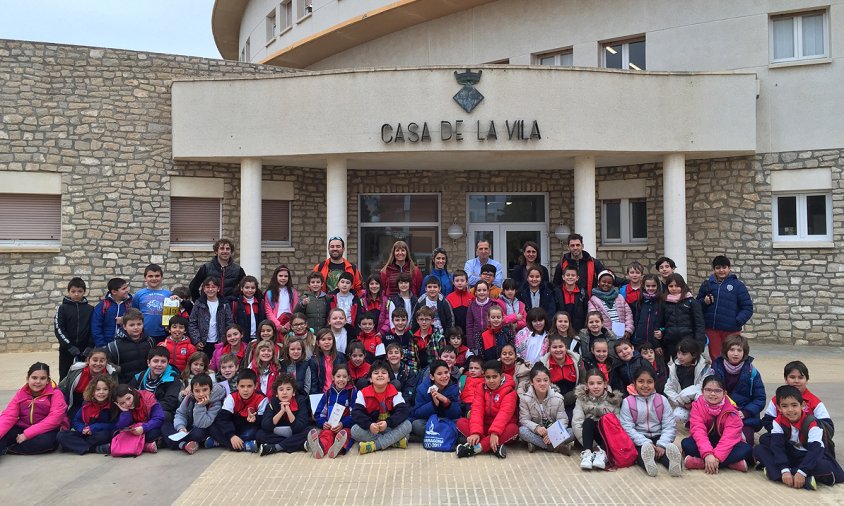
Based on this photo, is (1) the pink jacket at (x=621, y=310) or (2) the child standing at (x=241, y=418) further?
(1) the pink jacket at (x=621, y=310)

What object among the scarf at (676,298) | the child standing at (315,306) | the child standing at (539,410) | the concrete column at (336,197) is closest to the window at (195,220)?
the concrete column at (336,197)

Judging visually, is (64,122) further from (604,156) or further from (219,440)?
(604,156)

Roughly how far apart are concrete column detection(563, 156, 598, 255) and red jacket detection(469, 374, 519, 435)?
632 centimetres

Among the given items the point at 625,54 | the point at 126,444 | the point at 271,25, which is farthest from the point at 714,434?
the point at 271,25

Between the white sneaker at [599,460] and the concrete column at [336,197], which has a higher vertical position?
the concrete column at [336,197]

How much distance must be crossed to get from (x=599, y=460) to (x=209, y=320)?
418cm

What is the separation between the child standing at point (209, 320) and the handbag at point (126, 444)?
4.06 feet

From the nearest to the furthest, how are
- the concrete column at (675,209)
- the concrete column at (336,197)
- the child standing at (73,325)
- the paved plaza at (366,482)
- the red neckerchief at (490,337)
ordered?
the paved plaza at (366,482), the red neckerchief at (490,337), the child standing at (73,325), the concrete column at (675,209), the concrete column at (336,197)

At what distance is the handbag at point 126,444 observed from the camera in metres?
5.14

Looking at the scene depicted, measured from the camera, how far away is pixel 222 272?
7.02 m

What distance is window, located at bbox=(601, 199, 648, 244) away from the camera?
12.3 m

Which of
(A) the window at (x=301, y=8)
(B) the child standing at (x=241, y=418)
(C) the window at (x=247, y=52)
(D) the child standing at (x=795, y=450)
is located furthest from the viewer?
(C) the window at (x=247, y=52)

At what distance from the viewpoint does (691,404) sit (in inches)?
210

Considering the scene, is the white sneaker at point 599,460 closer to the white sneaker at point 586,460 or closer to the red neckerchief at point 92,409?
the white sneaker at point 586,460
